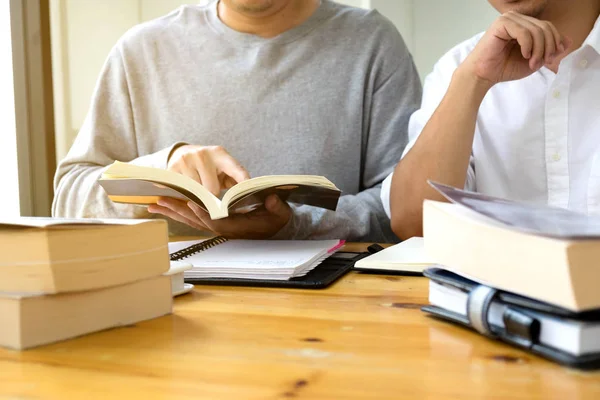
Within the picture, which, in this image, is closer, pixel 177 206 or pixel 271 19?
pixel 177 206

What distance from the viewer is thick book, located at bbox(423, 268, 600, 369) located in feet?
1.38

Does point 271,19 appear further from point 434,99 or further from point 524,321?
point 524,321

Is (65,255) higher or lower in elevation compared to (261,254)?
higher

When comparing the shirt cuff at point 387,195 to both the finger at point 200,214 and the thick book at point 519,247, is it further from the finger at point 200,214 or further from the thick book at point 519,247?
the thick book at point 519,247

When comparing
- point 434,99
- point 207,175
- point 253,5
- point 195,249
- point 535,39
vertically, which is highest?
point 253,5

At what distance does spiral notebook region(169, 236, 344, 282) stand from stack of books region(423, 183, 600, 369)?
280 millimetres

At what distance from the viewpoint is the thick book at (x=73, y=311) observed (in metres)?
0.51

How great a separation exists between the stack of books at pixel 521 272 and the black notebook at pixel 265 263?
0.81 feet

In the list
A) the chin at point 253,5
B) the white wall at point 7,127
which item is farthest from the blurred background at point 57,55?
the chin at point 253,5

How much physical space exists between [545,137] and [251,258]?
2.18ft

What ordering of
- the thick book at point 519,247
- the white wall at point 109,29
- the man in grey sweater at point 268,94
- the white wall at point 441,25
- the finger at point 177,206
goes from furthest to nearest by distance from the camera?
1. the white wall at point 441,25
2. the white wall at point 109,29
3. the man in grey sweater at point 268,94
4. the finger at point 177,206
5. the thick book at point 519,247

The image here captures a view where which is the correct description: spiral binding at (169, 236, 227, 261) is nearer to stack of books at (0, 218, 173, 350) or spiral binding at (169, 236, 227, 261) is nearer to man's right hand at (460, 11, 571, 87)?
stack of books at (0, 218, 173, 350)

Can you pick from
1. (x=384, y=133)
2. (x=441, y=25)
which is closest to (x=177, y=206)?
(x=384, y=133)

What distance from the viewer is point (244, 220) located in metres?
1.17
